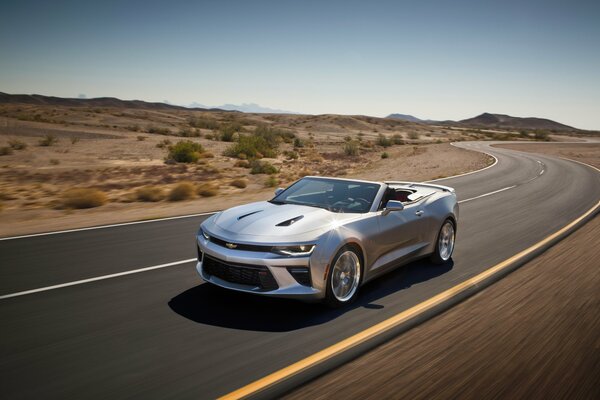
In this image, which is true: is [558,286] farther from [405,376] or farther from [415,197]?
[405,376]

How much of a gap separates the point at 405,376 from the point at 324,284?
4.73 ft

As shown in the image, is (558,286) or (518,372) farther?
(558,286)

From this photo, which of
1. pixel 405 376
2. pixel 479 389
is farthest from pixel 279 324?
pixel 479 389

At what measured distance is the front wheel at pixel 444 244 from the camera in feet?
24.4

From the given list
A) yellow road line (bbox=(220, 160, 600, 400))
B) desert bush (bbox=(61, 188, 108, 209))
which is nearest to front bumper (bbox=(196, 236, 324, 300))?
yellow road line (bbox=(220, 160, 600, 400))

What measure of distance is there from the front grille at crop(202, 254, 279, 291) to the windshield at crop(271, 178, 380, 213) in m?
1.45

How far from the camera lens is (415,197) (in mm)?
7219

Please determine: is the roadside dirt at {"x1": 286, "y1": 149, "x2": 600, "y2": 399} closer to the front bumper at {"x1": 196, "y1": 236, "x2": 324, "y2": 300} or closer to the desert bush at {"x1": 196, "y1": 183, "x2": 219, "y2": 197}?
the front bumper at {"x1": 196, "y1": 236, "x2": 324, "y2": 300}

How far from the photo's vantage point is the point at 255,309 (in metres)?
5.26

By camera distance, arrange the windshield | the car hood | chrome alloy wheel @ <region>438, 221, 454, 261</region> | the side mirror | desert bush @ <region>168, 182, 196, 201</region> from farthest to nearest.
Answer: desert bush @ <region>168, 182, 196, 201</region> < chrome alloy wheel @ <region>438, 221, 454, 261</region> < the windshield < the side mirror < the car hood

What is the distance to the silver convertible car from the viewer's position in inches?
195

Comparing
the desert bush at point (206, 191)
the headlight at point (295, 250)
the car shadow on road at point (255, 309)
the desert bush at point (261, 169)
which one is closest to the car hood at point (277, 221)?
the headlight at point (295, 250)

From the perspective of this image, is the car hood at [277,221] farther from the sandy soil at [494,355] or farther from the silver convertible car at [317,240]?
the sandy soil at [494,355]

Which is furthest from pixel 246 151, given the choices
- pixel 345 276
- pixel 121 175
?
pixel 345 276
